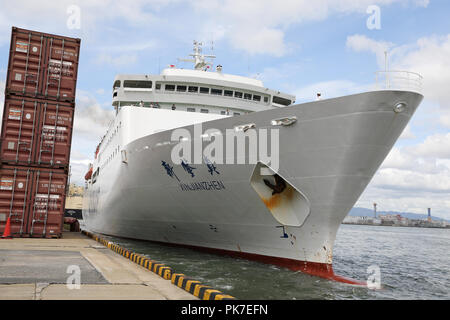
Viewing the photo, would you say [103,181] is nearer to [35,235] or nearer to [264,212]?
[35,235]

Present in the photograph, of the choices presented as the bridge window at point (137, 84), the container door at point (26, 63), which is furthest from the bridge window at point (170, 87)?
the container door at point (26, 63)

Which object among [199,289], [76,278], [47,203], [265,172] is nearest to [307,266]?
[265,172]

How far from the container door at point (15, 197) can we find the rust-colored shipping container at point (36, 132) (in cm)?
39

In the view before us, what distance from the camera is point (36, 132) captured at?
1284 centimetres

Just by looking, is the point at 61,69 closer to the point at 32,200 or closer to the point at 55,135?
the point at 55,135

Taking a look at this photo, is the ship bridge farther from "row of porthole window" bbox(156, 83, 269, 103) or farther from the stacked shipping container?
the stacked shipping container

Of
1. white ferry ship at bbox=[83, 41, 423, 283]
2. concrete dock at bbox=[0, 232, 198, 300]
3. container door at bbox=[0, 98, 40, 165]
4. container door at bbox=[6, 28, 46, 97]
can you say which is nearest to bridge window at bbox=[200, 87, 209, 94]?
white ferry ship at bbox=[83, 41, 423, 283]

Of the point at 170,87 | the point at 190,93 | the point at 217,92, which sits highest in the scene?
the point at 170,87

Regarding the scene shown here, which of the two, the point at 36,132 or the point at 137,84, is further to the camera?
the point at 137,84

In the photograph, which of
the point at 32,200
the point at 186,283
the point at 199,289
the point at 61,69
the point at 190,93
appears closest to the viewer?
the point at 199,289

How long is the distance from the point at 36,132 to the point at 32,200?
2361 mm

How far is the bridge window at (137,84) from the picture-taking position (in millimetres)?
14803

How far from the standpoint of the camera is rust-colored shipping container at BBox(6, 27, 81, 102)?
12766 mm

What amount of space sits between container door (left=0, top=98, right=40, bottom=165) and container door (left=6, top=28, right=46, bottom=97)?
45 cm
